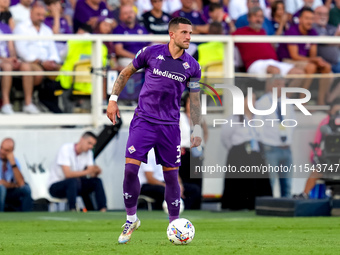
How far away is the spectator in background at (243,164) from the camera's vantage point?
14.7 metres

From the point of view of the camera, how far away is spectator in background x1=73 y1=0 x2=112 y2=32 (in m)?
15.7

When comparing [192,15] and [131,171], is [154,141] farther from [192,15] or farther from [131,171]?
[192,15]

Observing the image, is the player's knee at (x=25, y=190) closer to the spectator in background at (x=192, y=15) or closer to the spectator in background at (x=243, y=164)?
the spectator in background at (x=243, y=164)

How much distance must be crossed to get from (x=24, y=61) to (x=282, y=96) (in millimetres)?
4773

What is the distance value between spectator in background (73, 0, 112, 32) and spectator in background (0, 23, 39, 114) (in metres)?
1.53

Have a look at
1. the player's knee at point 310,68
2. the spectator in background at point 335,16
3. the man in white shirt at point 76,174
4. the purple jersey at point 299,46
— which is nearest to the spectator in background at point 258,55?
the player's knee at point 310,68

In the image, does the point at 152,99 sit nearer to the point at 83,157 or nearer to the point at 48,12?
the point at 83,157

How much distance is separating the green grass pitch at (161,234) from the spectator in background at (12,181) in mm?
558

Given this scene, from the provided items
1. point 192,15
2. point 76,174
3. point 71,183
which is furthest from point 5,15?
point 192,15

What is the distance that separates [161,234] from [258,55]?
→ 657 centimetres

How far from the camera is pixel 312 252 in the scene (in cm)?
747

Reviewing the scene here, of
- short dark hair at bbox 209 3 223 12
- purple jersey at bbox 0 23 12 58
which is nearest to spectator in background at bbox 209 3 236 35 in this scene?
short dark hair at bbox 209 3 223 12

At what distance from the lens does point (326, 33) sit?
17375mm

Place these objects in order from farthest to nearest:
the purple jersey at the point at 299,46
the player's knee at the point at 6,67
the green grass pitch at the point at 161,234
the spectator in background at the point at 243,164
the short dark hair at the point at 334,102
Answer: the purple jersey at the point at 299,46, the short dark hair at the point at 334,102, the spectator in background at the point at 243,164, the player's knee at the point at 6,67, the green grass pitch at the point at 161,234
